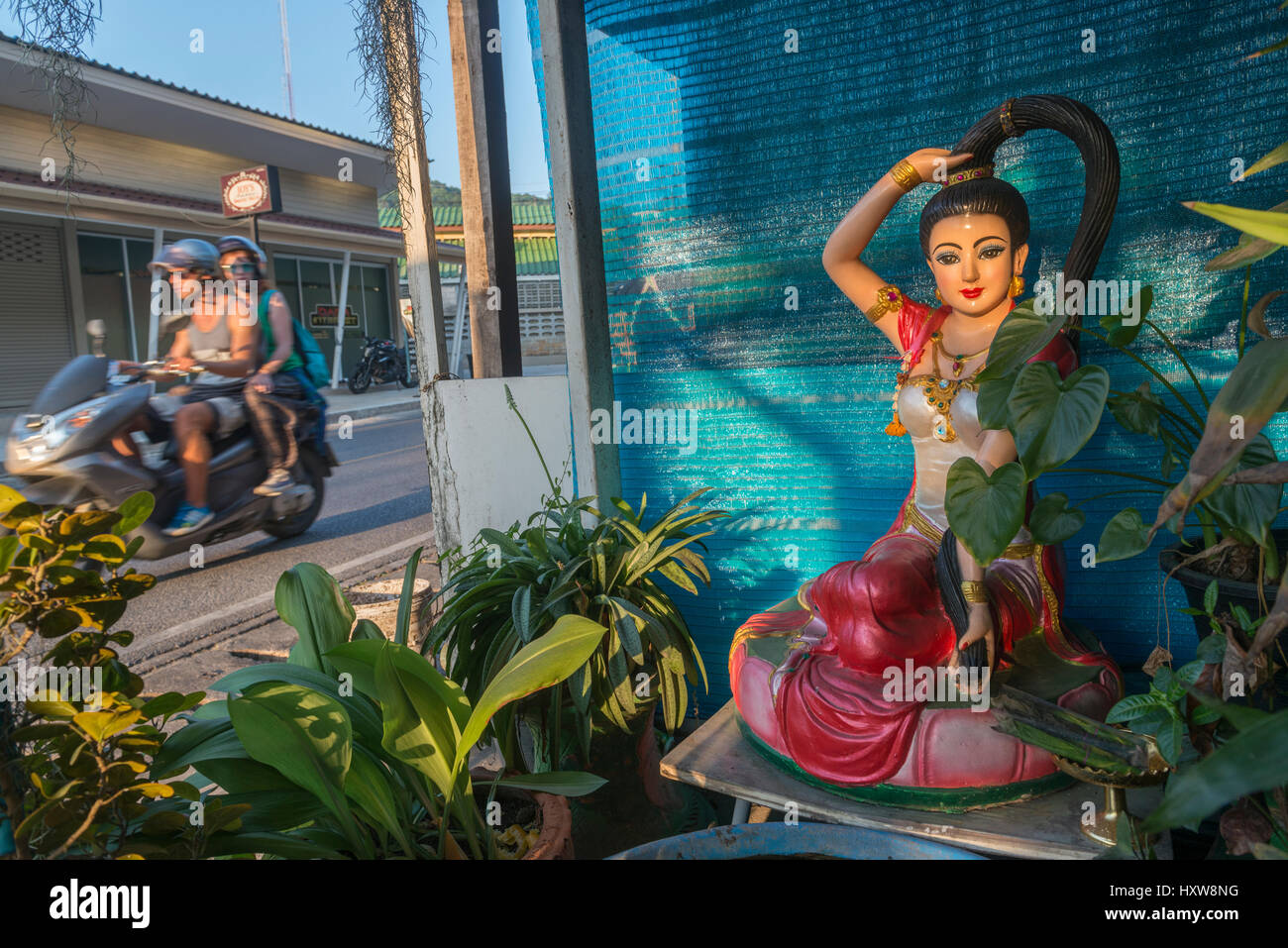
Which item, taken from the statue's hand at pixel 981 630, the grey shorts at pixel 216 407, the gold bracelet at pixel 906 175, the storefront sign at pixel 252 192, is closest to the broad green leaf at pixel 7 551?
the statue's hand at pixel 981 630

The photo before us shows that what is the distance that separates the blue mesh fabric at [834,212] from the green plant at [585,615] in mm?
495

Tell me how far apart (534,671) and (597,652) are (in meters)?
0.66

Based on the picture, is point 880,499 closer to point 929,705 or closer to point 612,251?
point 929,705

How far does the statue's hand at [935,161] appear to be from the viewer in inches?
58.9

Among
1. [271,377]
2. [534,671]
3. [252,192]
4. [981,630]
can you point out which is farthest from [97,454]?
[981,630]

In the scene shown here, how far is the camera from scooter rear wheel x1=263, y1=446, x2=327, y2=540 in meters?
4.47

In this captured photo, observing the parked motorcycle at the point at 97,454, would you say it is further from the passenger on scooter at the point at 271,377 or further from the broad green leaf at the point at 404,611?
the broad green leaf at the point at 404,611

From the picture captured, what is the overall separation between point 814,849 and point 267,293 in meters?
3.51

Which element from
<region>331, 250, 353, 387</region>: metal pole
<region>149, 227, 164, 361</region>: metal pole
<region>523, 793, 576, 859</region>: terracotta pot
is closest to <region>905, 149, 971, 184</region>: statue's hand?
<region>523, 793, 576, 859</region>: terracotta pot

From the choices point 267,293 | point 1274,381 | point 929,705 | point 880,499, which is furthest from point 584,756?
point 267,293

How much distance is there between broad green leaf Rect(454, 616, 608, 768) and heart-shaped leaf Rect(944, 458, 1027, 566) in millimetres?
574

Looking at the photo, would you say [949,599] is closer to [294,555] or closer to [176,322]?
[176,322]

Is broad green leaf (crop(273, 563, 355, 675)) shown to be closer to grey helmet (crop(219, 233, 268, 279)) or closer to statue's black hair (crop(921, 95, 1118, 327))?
statue's black hair (crop(921, 95, 1118, 327))

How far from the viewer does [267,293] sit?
362 cm
